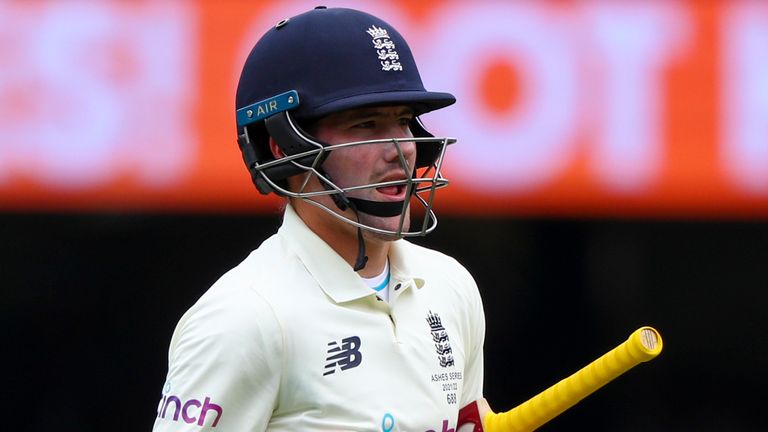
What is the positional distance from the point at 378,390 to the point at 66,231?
9.11 ft

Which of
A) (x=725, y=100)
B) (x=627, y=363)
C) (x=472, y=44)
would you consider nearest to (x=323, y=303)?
(x=627, y=363)

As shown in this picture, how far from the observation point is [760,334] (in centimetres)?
488

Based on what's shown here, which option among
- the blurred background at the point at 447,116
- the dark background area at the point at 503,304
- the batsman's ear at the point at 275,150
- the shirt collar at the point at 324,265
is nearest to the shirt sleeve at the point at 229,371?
the shirt collar at the point at 324,265

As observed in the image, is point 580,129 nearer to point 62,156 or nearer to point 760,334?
point 760,334

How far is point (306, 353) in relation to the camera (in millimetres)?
2117

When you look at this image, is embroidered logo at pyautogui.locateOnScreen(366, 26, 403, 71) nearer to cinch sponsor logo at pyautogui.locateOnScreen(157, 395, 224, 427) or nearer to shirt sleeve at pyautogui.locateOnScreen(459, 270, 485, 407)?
shirt sleeve at pyautogui.locateOnScreen(459, 270, 485, 407)

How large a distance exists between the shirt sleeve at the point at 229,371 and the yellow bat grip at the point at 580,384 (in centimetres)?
48

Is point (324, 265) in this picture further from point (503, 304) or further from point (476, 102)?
point (503, 304)

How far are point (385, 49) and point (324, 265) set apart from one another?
1.31ft

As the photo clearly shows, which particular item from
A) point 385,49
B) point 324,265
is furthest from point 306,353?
point 385,49

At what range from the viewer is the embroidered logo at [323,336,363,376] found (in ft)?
7.00

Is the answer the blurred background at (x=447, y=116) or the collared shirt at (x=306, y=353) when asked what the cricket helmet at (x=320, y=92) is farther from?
the blurred background at (x=447, y=116)

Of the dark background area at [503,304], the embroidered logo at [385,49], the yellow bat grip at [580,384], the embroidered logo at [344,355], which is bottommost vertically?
the dark background area at [503,304]

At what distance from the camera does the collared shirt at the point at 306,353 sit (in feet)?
6.82
